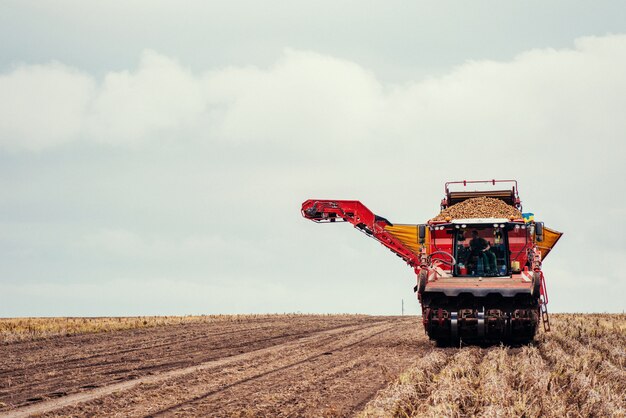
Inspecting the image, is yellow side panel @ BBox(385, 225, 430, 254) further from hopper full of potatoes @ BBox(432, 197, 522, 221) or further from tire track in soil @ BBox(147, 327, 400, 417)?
tire track in soil @ BBox(147, 327, 400, 417)

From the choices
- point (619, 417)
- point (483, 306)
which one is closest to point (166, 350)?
point (483, 306)

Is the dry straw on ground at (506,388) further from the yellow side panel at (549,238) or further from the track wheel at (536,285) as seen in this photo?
the yellow side panel at (549,238)

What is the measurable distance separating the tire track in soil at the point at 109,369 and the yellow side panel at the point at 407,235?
17.8 feet

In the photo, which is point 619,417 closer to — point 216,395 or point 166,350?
point 216,395

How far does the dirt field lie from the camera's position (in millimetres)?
8555

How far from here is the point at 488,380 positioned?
9.77 m

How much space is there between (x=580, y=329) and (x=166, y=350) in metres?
13.1

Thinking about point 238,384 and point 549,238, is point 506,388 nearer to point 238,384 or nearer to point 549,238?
point 238,384

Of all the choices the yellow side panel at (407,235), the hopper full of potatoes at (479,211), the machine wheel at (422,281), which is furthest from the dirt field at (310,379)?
the yellow side panel at (407,235)

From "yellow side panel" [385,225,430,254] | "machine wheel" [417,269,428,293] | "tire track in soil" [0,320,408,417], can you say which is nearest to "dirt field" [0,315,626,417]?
"tire track in soil" [0,320,408,417]

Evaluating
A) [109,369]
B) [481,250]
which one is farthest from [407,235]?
[109,369]

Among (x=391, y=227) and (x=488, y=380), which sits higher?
(x=391, y=227)

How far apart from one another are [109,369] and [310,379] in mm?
4582

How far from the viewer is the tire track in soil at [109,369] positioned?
10970 mm
